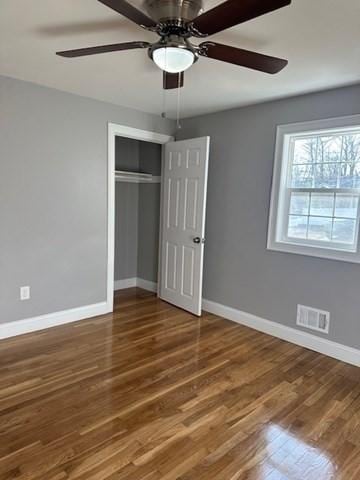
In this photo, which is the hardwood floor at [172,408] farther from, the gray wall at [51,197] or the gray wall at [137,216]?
the gray wall at [137,216]

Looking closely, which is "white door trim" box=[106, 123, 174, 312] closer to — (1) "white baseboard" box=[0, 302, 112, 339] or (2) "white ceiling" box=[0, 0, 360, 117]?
(1) "white baseboard" box=[0, 302, 112, 339]

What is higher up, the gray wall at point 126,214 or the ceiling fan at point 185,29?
the ceiling fan at point 185,29

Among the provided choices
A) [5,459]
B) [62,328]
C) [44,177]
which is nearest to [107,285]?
[62,328]

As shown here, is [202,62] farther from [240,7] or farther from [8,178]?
[8,178]

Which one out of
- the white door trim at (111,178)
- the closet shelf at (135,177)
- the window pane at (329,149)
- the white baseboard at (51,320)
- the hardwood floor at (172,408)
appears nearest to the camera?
the hardwood floor at (172,408)

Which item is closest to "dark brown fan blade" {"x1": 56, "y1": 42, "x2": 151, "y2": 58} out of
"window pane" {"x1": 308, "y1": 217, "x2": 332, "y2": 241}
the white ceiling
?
the white ceiling

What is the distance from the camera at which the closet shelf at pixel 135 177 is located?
14.6ft

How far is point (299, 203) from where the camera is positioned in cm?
322

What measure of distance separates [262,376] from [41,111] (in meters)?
3.10

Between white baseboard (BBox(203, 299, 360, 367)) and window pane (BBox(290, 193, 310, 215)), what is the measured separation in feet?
3.84

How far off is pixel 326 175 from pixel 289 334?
160 centimetres

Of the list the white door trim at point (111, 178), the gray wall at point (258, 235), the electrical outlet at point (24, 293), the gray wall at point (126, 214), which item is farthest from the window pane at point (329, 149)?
the electrical outlet at point (24, 293)

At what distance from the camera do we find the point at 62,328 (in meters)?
3.37

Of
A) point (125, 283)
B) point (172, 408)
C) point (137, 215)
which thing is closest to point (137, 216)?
point (137, 215)
